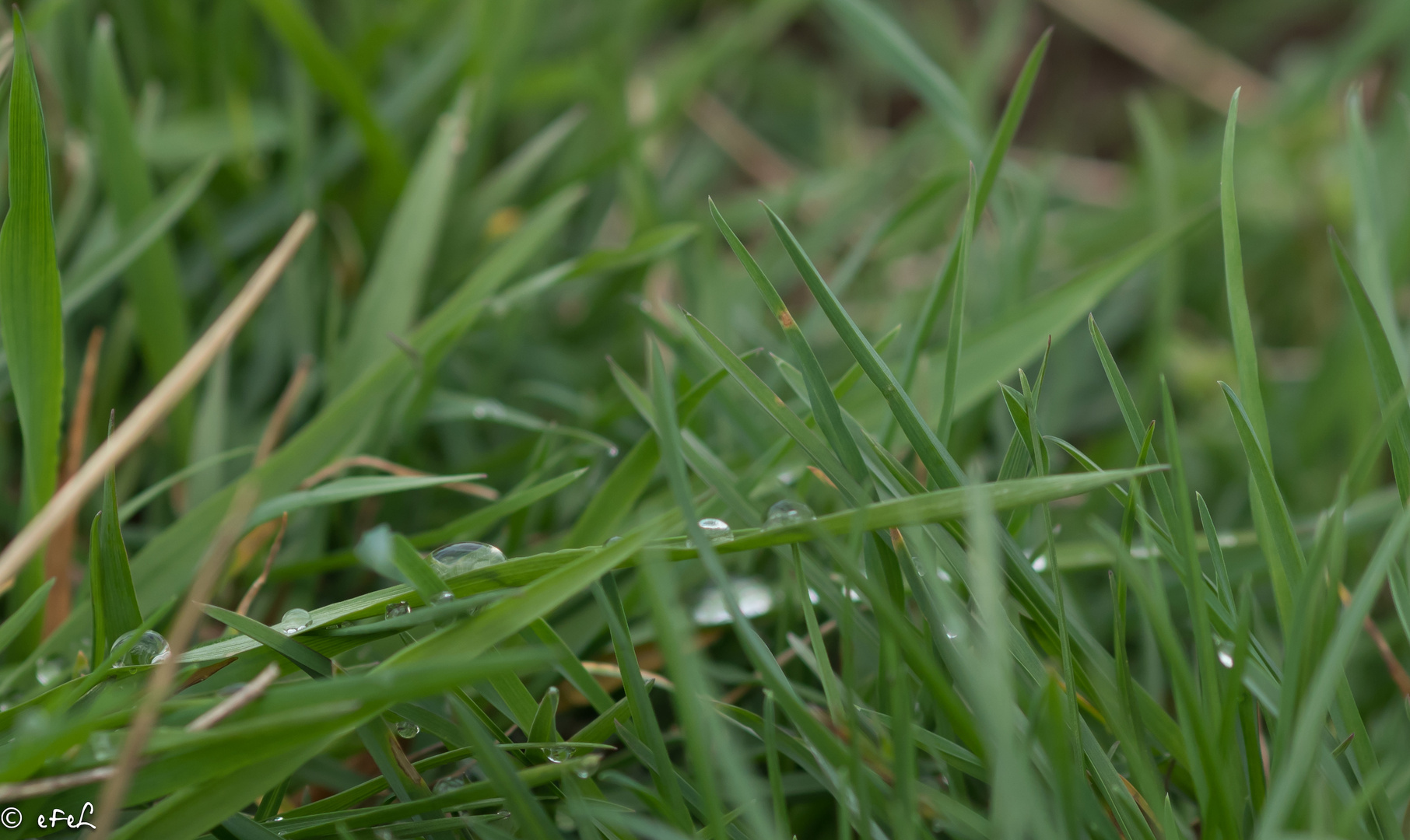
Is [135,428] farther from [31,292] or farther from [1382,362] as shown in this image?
[1382,362]

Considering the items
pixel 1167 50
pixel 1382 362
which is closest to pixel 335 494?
pixel 1382 362

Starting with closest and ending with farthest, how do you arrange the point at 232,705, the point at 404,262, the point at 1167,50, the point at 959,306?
the point at 232,705 < the point at 959,306 < the point at 404,262 < the point at 1167,50

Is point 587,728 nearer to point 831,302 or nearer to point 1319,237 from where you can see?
point 831,302

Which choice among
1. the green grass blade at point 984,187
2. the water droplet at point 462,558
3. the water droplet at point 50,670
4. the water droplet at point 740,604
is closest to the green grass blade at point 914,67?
the green grass blade at point 984,187

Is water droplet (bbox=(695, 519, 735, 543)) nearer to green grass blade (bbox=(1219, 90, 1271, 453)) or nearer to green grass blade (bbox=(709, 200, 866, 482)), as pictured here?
green grass blade (bbox=(709, 200, 866, 482))

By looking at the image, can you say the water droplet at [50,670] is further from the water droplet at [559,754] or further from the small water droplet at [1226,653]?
the small water droplet at [1226,653]

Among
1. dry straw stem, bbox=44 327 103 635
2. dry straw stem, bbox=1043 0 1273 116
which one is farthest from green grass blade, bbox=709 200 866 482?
dry straw stem, bbox=1043 0 1273 116
